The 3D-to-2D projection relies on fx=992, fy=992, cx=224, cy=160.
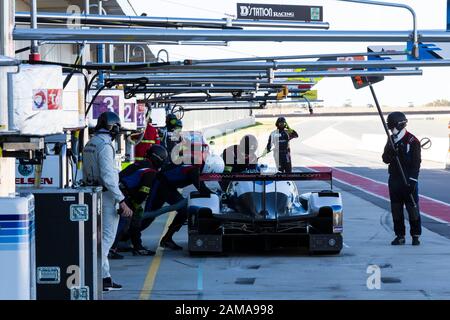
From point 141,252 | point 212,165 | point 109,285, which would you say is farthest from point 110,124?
point 212,165

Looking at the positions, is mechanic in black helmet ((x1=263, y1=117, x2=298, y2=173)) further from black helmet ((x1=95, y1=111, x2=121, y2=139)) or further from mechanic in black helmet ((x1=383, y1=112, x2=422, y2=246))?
black helmet ((x1=95, y1=111, x2=121, y2=139))

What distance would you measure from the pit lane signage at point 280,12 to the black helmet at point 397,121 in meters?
1.82

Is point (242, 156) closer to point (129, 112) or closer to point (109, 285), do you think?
point (129, 112)

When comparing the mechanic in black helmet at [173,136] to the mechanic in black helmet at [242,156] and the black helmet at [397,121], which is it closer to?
the mechanic in black helmet at [242,156]

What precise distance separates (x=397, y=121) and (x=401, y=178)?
812mm

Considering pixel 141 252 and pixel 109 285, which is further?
pixel 141 252

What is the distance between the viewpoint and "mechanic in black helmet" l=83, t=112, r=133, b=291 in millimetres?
10141

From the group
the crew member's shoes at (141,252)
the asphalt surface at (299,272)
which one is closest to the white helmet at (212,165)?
the asphalt surface at (299,272)

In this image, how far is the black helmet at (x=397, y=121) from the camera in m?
14.0

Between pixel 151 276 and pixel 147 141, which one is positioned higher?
pixel 147 141

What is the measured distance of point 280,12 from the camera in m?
13.8

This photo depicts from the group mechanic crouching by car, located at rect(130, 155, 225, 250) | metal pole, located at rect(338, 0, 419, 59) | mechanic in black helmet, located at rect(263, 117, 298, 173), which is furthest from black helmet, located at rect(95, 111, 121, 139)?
mechanic in black helmet, located at rect(263, 117, 298, 173)

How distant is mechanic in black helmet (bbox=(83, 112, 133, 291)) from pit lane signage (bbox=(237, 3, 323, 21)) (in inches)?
145

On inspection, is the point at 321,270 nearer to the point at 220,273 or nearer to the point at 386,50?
the point at 220,273
